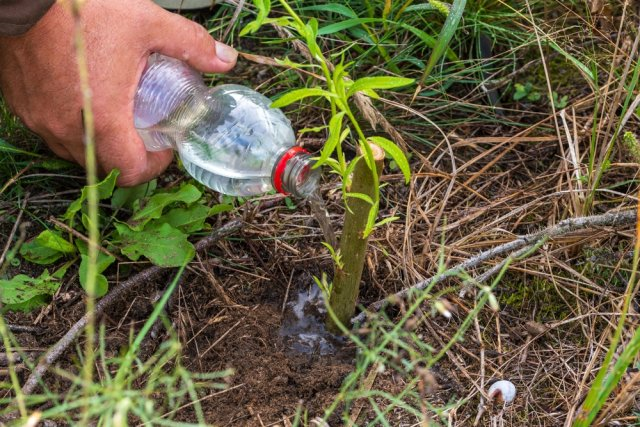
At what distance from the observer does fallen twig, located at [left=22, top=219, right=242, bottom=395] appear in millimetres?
1691

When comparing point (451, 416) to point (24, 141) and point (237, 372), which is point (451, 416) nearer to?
point (237, 372)

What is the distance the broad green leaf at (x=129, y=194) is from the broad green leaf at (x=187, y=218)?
4.3 inches

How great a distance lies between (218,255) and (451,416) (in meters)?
0.79

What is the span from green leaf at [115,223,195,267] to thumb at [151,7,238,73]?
1.46 feet

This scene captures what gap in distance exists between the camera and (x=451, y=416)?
67.2 inches

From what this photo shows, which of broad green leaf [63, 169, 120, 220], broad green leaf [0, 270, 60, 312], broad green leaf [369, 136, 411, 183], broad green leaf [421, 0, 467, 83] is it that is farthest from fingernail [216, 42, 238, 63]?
broad green leaf [0, 270, 60, 312]

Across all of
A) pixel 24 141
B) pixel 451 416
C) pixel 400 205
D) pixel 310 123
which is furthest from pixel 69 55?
pixel 451 416

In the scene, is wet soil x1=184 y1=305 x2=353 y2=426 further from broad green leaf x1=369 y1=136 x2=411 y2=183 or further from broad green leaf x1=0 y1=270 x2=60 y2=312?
broad green leaf x1=369 y1=136 x2=411 y2=183

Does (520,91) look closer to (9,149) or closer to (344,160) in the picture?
(344,160)

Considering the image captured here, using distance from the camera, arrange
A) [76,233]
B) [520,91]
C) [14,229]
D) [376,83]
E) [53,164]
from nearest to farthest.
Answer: [376,83] → [76,233] → [14,229] → [53,164] → [520,91]

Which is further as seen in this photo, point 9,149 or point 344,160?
point 9,149

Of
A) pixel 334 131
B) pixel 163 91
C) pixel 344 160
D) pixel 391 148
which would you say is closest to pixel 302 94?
pixel 334 131

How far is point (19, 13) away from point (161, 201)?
59cm

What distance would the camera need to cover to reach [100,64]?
1803 millimetres
